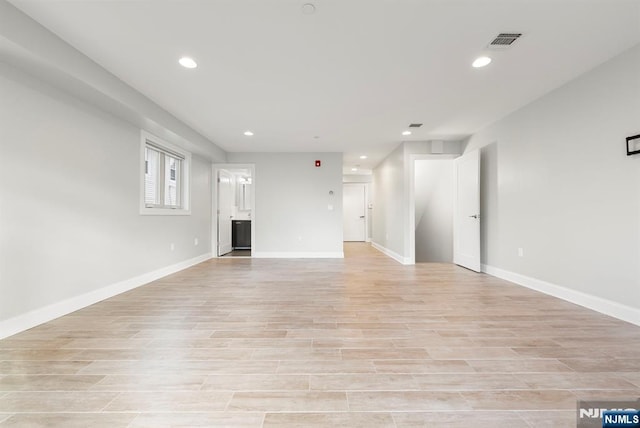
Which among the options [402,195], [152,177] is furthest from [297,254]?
[152,177]

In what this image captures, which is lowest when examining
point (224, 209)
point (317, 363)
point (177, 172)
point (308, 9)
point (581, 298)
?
point (317, 363)

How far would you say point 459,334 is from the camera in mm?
2215

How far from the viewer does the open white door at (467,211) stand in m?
4.68

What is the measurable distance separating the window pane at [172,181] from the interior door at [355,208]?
625cm

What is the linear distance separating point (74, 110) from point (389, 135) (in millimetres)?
4491

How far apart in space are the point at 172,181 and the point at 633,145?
609 centimetres

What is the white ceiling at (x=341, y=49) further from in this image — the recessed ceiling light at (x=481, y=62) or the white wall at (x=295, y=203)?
the white wall at (x=295, y=203)

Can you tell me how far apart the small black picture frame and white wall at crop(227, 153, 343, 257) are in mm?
4549

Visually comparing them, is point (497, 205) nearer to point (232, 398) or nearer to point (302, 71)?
point (302, 71)

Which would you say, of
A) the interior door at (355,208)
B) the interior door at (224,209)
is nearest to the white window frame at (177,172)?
the interior door at (224,209)

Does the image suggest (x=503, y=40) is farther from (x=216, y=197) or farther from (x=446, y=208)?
(x=216, y=197)

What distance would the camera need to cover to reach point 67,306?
2.67 metres

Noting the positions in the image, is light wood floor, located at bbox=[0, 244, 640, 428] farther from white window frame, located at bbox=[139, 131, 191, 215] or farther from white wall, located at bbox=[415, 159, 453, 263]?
white wall, located at bbox=[415, 159, 453, 263]

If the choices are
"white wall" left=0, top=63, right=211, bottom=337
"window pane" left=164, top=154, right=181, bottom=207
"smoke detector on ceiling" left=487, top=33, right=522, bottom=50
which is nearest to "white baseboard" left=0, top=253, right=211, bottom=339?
"white wall" left=0, top=63, right=211, bottom=337
